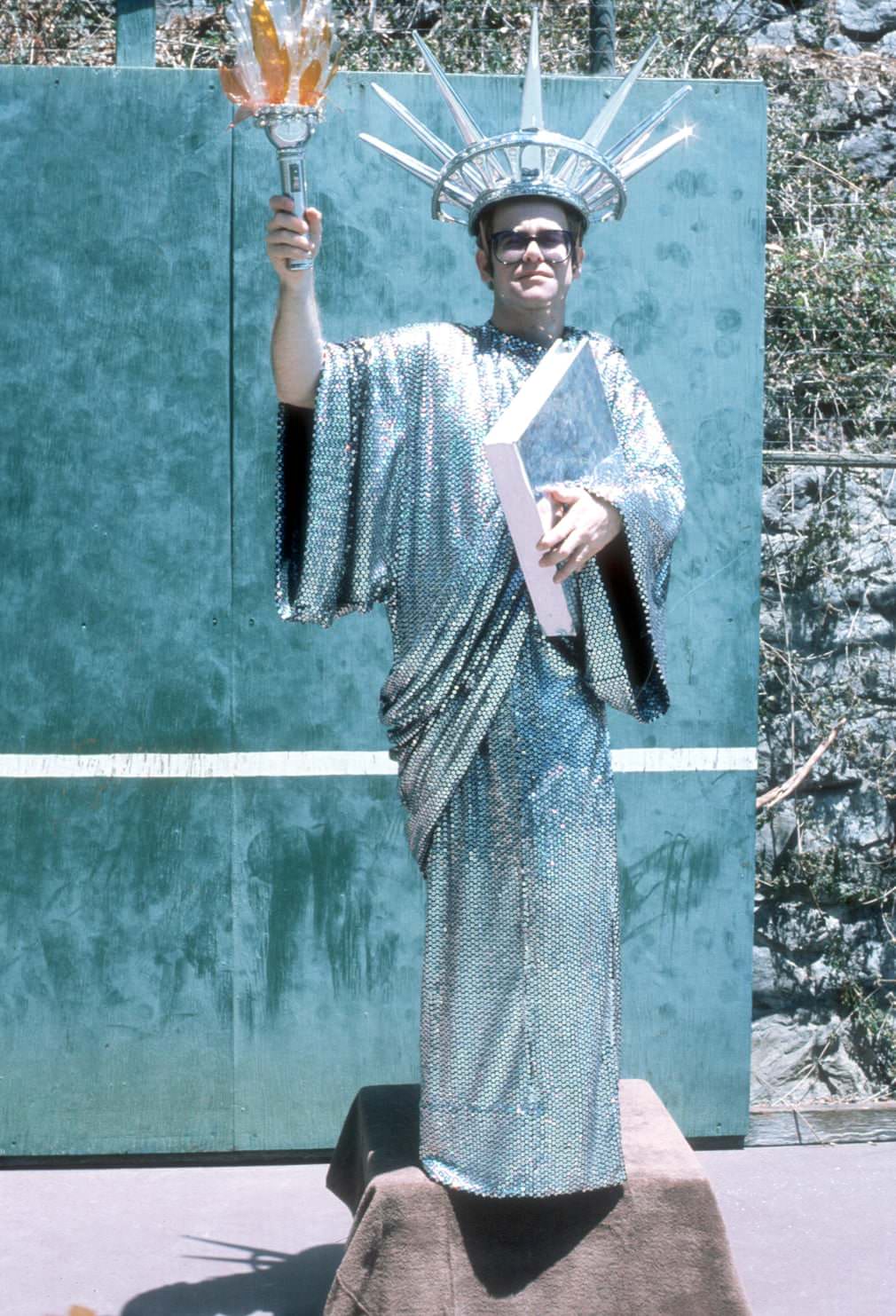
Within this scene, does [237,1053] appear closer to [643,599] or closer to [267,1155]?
[267,1155]

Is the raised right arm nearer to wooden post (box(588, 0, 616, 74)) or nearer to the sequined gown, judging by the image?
the sequined gown

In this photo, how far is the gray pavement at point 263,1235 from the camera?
313 centimetres

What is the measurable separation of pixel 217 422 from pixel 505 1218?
1944mm

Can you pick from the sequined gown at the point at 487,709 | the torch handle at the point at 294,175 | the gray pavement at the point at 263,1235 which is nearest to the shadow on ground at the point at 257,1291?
the gray pavement at the point at 263,1235

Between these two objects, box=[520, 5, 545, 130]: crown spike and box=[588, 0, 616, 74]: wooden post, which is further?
box=[588, 0, 616, 74]: wooden post

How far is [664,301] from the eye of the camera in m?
3.91

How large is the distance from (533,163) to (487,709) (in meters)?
0.92

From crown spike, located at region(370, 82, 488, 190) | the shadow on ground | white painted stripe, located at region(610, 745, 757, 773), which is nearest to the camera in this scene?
crown spike, located at region(370, 82, 488, 190)

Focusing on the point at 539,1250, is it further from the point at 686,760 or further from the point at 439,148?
the point at 439,148

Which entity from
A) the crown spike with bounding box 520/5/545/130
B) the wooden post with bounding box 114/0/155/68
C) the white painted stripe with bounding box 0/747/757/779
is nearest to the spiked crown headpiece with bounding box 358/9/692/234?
the crown spike with bounding box 520/5/545/130

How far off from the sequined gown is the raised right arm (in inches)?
1.6

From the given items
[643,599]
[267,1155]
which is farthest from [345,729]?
[643,599]

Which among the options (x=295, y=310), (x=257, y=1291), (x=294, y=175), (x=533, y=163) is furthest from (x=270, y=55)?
(x=257, y=1291)

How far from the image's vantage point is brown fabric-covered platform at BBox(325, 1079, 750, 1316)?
2.71 metres
